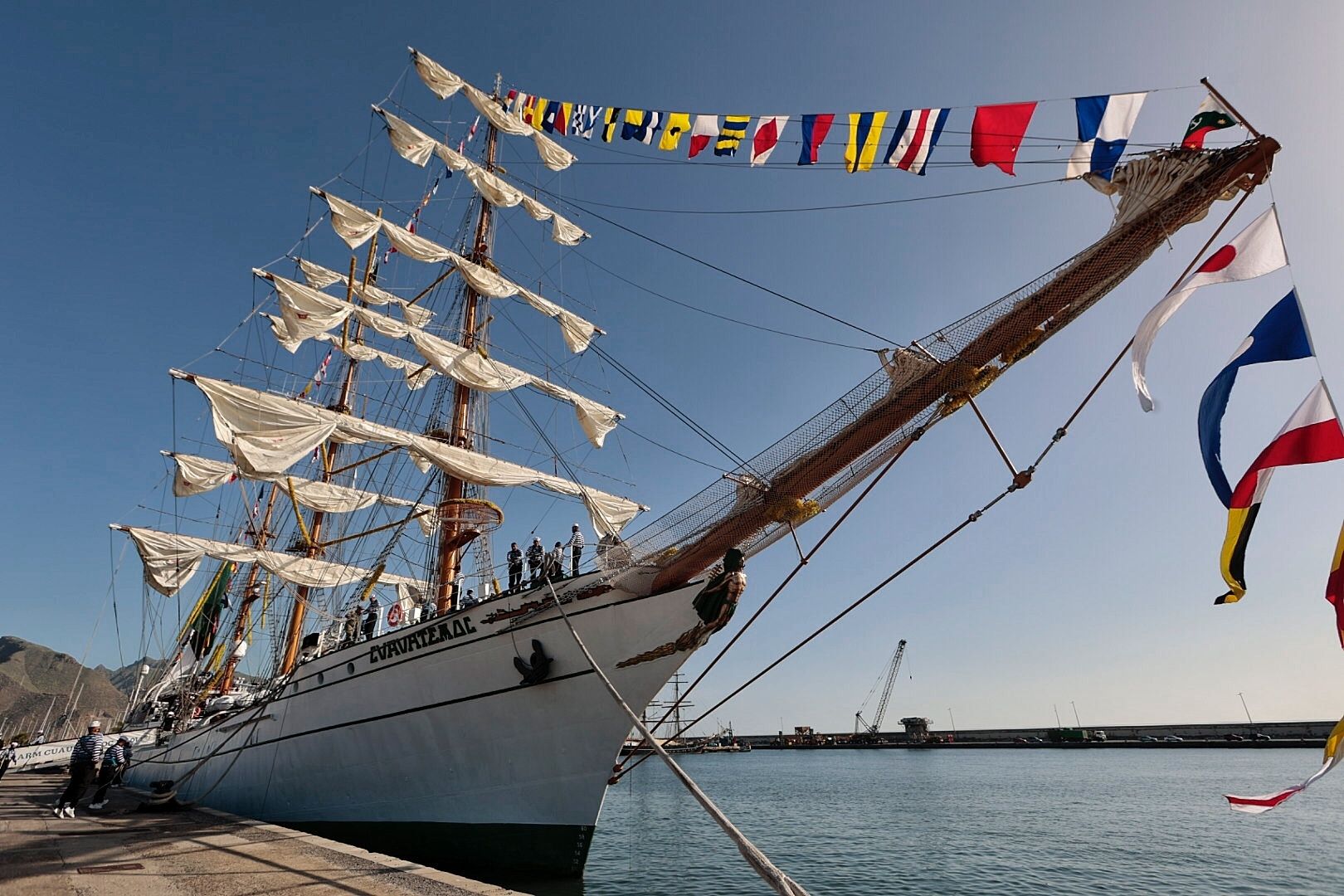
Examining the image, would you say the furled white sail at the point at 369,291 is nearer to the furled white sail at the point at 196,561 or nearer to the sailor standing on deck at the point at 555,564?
the furled white sail at the point at 196,561

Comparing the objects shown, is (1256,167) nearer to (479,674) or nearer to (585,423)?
(479,674)

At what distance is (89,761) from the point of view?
11.3 metres

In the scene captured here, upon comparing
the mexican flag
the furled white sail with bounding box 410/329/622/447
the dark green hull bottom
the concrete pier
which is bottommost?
the dark green hull bottom

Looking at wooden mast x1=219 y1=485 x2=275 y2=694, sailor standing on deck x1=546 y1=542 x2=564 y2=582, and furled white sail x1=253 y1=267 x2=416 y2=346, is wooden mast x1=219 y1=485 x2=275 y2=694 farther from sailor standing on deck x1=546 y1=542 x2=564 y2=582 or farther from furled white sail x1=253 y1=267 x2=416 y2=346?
sailor standing on deck x1=546 y1=542 x2=564 y2=582

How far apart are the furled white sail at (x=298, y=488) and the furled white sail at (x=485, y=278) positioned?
7178mm

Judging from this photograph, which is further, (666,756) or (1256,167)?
(666,756)

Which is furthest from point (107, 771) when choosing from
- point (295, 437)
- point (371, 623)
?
point (295, 437)

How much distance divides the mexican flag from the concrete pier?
8.80m

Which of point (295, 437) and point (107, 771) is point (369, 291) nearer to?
point (295, 437)

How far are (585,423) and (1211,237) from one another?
18135 millimetres

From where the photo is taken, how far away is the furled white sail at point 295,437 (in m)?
16.9

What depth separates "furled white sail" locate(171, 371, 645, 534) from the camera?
16.9 meters

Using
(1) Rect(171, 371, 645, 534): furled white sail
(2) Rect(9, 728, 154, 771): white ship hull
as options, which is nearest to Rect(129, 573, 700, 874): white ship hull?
(1) Rect(171, 371, 645, 534): furled white sail

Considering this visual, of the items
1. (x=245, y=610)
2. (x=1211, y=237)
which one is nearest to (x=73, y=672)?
(x=245, y=610)
